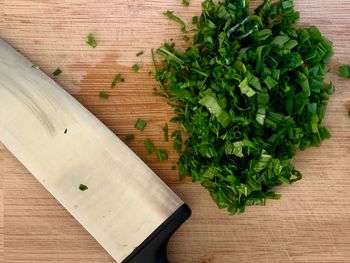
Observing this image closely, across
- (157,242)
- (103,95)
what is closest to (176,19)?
(103,95)

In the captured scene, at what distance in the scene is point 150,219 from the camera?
5.78ft

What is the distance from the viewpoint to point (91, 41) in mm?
1879

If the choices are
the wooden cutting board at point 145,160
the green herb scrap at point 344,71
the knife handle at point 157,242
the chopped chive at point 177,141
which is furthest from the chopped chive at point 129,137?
the green herb scrap at point 344,71

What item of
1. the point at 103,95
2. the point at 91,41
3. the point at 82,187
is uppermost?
the point at 91,41

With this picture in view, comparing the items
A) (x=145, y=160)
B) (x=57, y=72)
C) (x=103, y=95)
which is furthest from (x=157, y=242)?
(x=57, y=72)

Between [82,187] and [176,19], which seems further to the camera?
[176,19]

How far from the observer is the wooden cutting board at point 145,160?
186cm

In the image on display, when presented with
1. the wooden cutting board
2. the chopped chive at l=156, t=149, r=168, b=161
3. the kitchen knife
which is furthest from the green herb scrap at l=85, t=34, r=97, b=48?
the chopped chive at l=156, t=149, r=168, b=161

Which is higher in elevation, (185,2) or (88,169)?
(185,2)

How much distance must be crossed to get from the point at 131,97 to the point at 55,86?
10.8 inches

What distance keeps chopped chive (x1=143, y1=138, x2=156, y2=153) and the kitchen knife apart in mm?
90

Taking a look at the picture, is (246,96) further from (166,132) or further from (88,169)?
(88,169)

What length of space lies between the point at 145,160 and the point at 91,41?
18.7 inches

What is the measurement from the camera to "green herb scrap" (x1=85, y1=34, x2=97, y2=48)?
1.88 m
